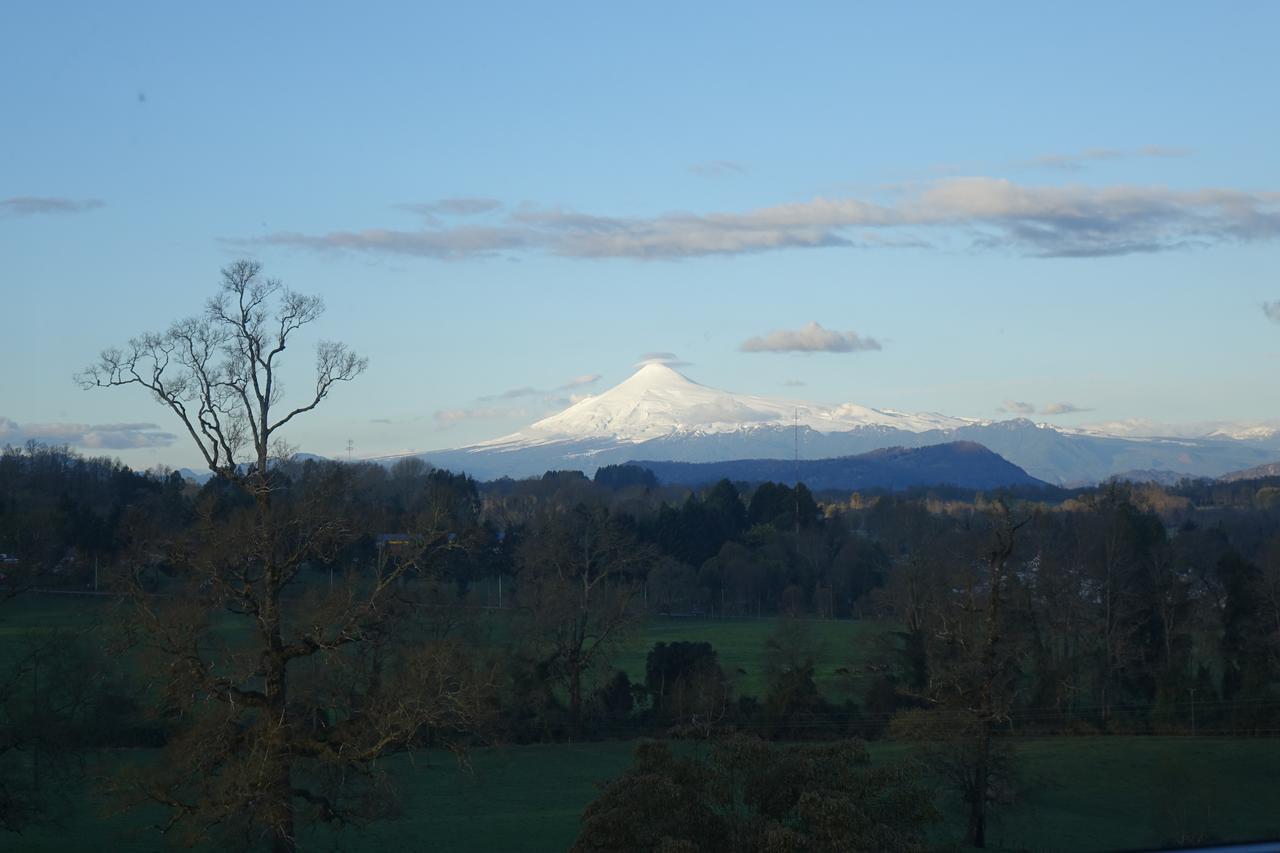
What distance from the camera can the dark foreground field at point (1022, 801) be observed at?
77.4 ft

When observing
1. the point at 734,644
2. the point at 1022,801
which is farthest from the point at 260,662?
the point at 734,644

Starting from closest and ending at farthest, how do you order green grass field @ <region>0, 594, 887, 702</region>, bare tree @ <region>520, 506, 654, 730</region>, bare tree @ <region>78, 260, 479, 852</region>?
bare tree @ <region>78, 260, 479, 852</region> < green grass field @ <region>0, 594, 887, 702</region> < bare tree @ <region>520, 506, 654, 730</region>

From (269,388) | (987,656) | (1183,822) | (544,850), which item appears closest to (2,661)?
(544,850)

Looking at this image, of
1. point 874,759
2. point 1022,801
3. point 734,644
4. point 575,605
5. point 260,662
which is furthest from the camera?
point 734,644

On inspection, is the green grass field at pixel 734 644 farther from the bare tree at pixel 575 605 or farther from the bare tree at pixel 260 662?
the bare tree at pixel 260 662

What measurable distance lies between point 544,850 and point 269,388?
33.4 feet

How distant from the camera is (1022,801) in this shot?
2694 cm

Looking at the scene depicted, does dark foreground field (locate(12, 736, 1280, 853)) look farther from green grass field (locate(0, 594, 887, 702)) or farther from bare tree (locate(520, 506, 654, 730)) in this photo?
green grass field (locate(0, 594, 887, 702))

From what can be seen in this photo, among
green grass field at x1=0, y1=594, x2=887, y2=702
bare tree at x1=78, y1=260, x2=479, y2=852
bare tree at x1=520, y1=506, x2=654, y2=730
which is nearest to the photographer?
bare tree at x1=78, y1=260, x2=479, y2=852

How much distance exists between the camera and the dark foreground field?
2359 centimetres

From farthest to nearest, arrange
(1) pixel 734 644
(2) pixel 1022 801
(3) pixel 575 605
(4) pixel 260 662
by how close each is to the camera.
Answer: (1) pixel 734 644, (3) pixel 575 605, (2) pixel 1022 801, (4) pixel 260 662

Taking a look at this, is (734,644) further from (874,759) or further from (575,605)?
(874,759)

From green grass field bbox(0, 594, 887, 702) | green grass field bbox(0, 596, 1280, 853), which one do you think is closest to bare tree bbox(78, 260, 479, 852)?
green grass field bbox(0, 596, 1280, 853)

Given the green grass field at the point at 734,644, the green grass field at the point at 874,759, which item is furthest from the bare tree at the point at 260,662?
the green grass field at the point at 734,644
